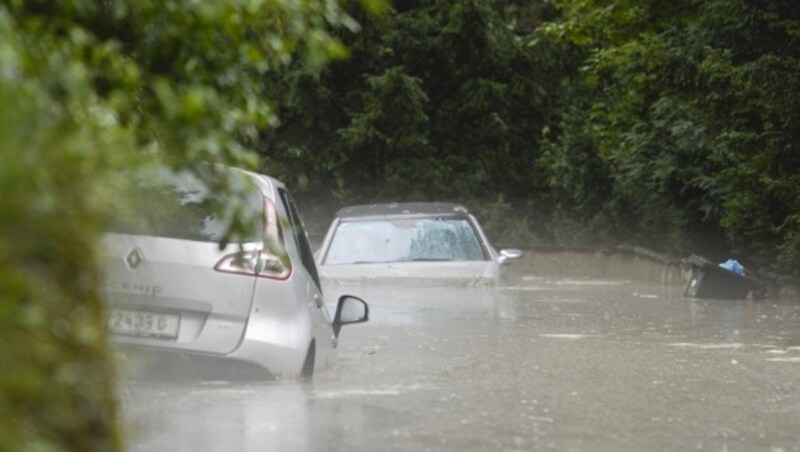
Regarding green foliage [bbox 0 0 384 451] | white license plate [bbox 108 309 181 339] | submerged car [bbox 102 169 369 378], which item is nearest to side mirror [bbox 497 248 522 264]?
submerged car [bbox 102 169 369 378]

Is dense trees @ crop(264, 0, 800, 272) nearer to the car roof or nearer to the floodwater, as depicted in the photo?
the car roof

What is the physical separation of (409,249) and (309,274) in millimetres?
12448

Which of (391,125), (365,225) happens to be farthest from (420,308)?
(391,125)

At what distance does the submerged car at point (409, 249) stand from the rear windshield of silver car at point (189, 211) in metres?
12.6

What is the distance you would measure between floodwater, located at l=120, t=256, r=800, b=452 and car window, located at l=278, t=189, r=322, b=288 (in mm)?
672

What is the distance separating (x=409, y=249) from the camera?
25.0 meters

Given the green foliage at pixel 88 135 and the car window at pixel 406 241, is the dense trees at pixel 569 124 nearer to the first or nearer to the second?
the car window at pixel 406 241

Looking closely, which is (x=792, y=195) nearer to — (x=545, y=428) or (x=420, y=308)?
(x=420, y=308)

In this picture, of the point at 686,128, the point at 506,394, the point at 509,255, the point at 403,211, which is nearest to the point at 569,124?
the point at 686,128

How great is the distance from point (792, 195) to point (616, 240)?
19358mm

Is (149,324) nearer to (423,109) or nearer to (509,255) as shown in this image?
(509,255)

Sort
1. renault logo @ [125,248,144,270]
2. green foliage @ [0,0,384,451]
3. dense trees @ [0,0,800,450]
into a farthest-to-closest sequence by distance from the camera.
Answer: renault logo @ [125,248,144,270] → dense trees @ [0,0,800,450] → green foliage @ [0,0,384,451]

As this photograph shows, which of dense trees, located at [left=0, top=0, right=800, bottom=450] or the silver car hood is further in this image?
the silver car hood

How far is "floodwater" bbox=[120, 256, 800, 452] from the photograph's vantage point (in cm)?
920
